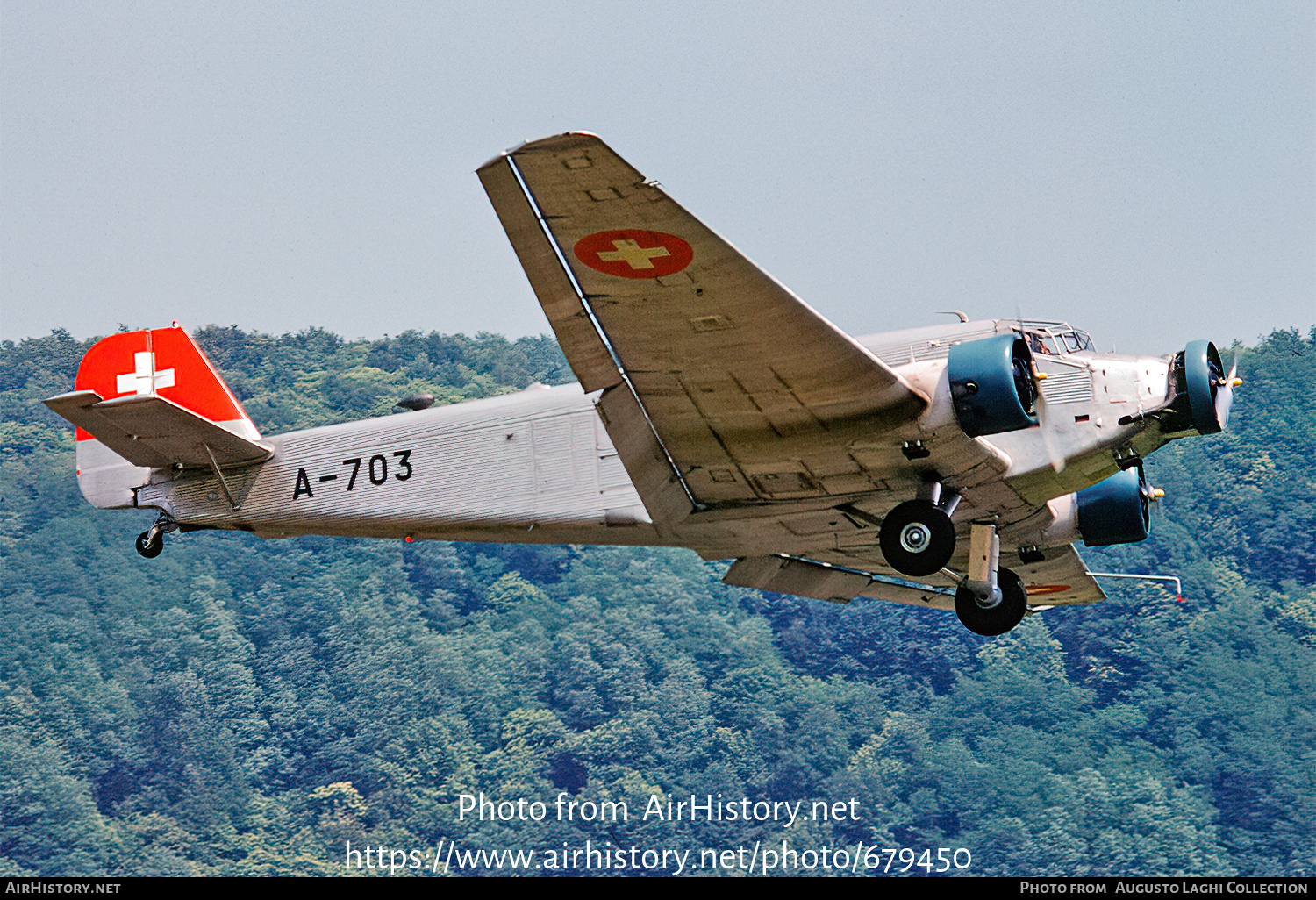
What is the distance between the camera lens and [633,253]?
41.7ft

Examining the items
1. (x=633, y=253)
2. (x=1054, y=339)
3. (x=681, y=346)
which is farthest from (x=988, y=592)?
(x=633, y=253)

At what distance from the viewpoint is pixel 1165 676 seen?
205 ft

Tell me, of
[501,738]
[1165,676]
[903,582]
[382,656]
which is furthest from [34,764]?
[903,582]

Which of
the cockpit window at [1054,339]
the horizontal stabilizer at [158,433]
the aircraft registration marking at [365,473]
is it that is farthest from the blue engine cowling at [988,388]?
the horizontal stabilizer at [158,433]

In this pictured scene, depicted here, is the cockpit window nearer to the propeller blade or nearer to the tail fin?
the propeller blade

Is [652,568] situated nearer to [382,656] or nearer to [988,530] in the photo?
[382,656]

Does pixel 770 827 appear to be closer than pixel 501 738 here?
Yes

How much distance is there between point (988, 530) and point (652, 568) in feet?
182

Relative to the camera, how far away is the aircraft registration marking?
17344 mm

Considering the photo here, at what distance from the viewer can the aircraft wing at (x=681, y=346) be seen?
12.1 metres

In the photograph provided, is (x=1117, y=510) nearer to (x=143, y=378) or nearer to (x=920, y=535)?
(x=920, y=535)

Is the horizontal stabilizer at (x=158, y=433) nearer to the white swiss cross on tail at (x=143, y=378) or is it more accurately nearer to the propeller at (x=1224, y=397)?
the white swiss cross on tail at (x=143, y=378)

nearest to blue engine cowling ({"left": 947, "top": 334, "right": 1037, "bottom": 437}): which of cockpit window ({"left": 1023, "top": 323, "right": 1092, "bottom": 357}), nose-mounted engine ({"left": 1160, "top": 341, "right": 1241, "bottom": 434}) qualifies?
cockpit window ({"left": 1023, "top": 323, "right": 1092, "bottom": 357})

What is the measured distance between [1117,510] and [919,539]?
13.6 feet
